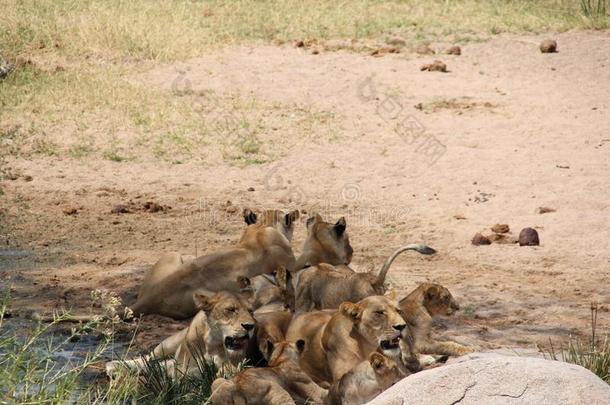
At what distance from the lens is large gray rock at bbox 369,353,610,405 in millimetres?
5184

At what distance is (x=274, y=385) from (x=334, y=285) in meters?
1.97

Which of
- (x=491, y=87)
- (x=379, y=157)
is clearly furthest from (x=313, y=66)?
(x=379, y=157)

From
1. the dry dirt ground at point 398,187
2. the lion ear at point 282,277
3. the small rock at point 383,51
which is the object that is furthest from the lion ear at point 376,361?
the small rock at point 383,51

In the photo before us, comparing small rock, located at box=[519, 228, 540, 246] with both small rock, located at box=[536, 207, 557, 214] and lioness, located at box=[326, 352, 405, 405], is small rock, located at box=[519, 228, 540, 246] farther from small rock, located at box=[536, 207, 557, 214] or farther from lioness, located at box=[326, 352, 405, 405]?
lioness, located at box=[326, 352, 405, 405]

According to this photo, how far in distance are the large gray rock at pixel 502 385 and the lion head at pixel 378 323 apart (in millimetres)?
1412

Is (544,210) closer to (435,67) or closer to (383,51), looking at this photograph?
(435,67)

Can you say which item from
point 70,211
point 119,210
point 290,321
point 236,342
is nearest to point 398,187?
point 119,210

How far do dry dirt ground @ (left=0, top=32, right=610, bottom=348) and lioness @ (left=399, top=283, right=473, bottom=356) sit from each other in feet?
1.40

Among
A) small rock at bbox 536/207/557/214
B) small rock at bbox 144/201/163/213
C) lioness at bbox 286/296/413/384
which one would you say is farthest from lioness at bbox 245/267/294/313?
small rock at bbox 536/207/557/214

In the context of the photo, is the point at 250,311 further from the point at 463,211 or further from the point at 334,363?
the point at 463,211

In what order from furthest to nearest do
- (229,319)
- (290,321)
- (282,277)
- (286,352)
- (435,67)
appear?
1. (435,67)
2. (282,277)
3. (290,321)
4. (229,319)
5. (286,352)

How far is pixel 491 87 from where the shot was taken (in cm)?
1475

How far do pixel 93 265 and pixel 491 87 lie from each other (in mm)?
6370

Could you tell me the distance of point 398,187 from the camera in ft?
38.8
